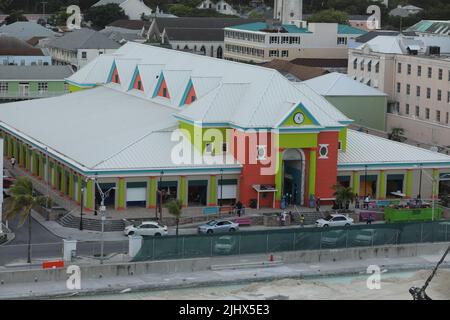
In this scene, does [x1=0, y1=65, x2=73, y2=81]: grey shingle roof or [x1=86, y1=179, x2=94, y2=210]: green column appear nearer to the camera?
[x1=86, y1=179, x2=94, y2=210]: green column

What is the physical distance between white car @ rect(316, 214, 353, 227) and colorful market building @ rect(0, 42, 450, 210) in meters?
3.17

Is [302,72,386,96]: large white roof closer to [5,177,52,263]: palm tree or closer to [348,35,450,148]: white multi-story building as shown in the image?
[348,35,450,148]: white multi-story building

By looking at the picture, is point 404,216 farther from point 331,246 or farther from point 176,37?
point 176,37

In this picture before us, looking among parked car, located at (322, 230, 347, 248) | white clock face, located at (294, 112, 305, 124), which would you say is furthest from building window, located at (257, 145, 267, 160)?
parked car, located at (322, 230, 347, 248)

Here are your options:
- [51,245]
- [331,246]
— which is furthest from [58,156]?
[331,246]

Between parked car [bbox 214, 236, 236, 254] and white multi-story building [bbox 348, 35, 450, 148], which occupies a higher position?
white multi-story building [bbox 348, 35, 450, 148]

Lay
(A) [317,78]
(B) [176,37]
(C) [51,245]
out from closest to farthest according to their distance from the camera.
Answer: (C) [51,245], (A) [317,78], (B) [176,37]

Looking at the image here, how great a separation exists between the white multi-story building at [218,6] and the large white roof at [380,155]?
120 metres

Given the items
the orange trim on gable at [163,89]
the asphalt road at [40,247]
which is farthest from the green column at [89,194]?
the orange trim on gable at [163,89]

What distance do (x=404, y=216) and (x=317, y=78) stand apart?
1130 inches

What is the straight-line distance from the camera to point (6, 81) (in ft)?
289

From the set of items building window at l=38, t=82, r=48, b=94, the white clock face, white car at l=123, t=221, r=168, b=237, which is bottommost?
white car at l=123, t=221, r=168, b=237

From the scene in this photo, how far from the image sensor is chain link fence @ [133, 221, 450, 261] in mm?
47000

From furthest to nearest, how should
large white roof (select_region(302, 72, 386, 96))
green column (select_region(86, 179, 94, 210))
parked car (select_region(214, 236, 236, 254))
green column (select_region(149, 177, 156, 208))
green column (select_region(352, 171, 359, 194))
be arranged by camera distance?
large white roof (select_region(302, 72, 386, 96)) → green column (select_region(352, 171, 359, 194)) → green column (select_region(149, 177, 156, 208)) → green column (select_region(86, 179, 94, 210)) → parked car (select_region(214, 236, 236, 254))
